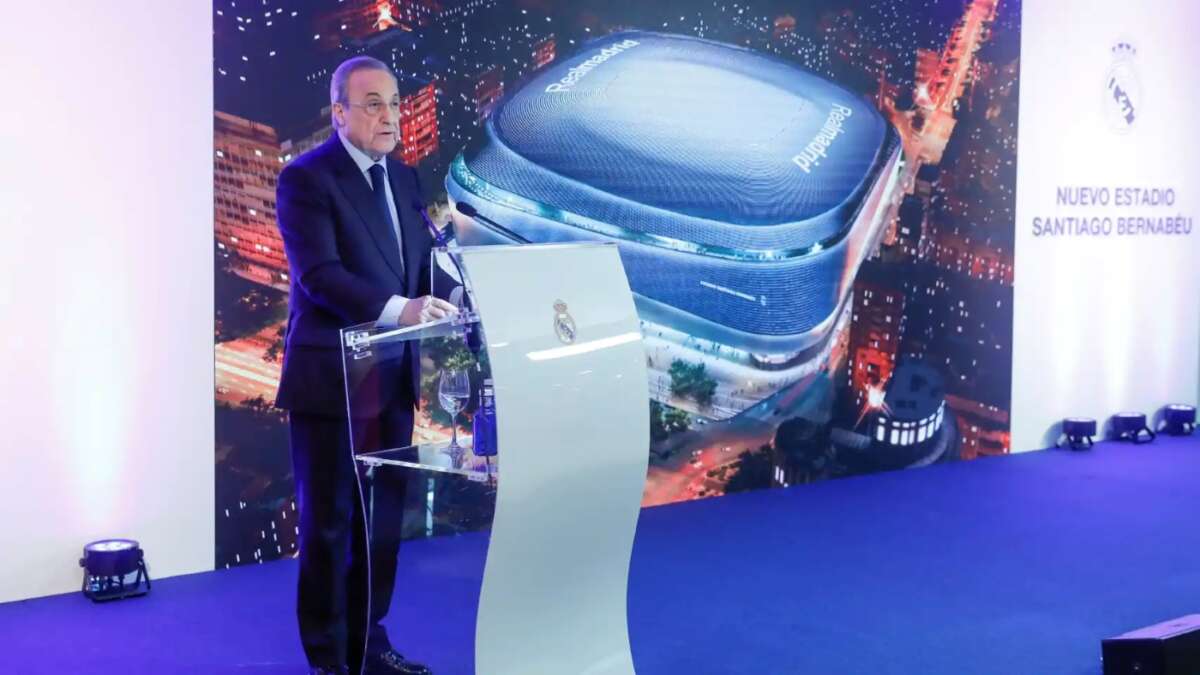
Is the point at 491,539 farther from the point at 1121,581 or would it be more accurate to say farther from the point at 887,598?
the point at 1121,581

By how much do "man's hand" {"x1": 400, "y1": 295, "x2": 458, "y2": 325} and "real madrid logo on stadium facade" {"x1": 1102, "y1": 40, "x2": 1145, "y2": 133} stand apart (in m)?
6.63

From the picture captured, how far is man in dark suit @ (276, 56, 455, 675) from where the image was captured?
332 centimetres

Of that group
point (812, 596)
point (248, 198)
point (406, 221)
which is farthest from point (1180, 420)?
point (406, 221)

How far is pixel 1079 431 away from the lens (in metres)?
8.17

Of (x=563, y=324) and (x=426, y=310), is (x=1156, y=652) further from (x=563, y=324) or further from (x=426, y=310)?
(x=426, y=310)

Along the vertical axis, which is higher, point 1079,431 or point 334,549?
point 334,549

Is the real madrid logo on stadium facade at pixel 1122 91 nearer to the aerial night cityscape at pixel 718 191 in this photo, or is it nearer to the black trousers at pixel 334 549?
the aerial night cityscape at pixel 718 191

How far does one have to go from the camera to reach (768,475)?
272 inches

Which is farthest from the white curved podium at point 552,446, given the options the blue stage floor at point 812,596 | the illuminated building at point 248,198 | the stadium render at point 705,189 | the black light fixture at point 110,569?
the stadium render at point 705,189

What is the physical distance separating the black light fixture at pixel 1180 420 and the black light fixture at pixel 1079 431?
0.92 metres

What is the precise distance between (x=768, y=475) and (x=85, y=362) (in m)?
3.52

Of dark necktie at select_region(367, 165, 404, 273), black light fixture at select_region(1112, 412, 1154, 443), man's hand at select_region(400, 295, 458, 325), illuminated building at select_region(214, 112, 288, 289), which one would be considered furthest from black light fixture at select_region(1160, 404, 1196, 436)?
man's hand at select_region(400, 295, 458, 325)

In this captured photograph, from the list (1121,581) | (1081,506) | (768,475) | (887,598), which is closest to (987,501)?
(1081,506)

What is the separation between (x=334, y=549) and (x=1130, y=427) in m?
6.52
